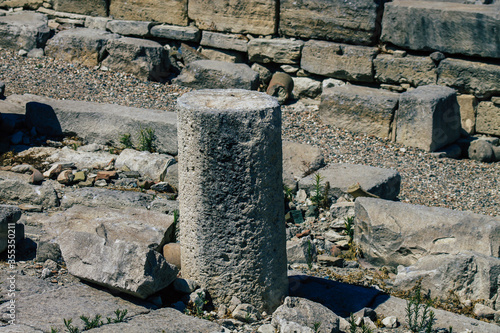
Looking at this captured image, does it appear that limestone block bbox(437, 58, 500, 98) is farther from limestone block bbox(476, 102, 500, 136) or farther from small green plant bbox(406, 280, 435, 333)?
small green plant bbox(406, 280, 435, 333)

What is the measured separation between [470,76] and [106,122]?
4.90m

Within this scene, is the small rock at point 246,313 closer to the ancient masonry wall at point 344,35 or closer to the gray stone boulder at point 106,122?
the gray stone boulder at point 106,122

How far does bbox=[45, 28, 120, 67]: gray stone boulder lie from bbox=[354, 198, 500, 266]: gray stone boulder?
5934 mm

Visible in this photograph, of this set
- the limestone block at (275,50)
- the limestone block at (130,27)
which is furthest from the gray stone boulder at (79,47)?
the limestone block at (275,50)

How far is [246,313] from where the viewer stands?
4.00m

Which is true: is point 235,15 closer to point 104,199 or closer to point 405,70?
point 405,70

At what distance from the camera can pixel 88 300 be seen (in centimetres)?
390

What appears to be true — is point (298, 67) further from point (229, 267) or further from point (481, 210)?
point (229, 267)

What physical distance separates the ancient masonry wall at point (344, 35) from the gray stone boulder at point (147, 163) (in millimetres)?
3499

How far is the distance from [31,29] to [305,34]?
4.54 meters

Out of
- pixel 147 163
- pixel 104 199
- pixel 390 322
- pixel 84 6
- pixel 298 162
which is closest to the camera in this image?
pixel 390 322

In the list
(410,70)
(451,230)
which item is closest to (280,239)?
(451,230)

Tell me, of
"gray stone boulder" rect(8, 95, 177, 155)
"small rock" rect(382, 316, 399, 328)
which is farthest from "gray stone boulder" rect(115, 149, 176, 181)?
"small rock" rect(382, 316, 399, 328)

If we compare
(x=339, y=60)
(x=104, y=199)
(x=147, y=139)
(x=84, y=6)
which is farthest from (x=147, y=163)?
(x=84, y=6)
